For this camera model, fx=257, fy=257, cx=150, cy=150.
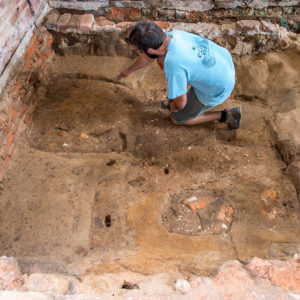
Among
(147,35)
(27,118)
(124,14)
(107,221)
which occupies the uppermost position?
(147,35)

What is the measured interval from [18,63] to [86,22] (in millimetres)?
943

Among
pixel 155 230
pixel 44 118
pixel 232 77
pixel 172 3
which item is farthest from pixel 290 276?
Answer: pixel 172 3

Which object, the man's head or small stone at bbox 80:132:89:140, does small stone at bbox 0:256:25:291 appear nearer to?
small stone at bbox 80:132:89:140

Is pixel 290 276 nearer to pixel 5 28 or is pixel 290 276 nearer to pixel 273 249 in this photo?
pixel 273 249

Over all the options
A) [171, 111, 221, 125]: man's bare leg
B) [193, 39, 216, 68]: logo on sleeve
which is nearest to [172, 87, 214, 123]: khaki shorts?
[171, 111, 221, 125]: man's bare leg

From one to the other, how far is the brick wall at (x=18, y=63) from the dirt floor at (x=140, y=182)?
0.15 meters

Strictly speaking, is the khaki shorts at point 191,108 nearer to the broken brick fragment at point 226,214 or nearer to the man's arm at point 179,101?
the man's arm at point 179,101

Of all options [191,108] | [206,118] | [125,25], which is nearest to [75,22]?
[125,25]

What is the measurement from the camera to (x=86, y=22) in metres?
2.98

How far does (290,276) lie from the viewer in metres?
1.32

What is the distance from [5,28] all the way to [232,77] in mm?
2078

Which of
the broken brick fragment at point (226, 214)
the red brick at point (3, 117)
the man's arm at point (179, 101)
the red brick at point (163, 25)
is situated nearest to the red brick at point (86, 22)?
the red brick at point (163, 25)

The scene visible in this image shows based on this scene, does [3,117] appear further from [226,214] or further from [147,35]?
[226,214]

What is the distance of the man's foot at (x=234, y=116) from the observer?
2.62m
